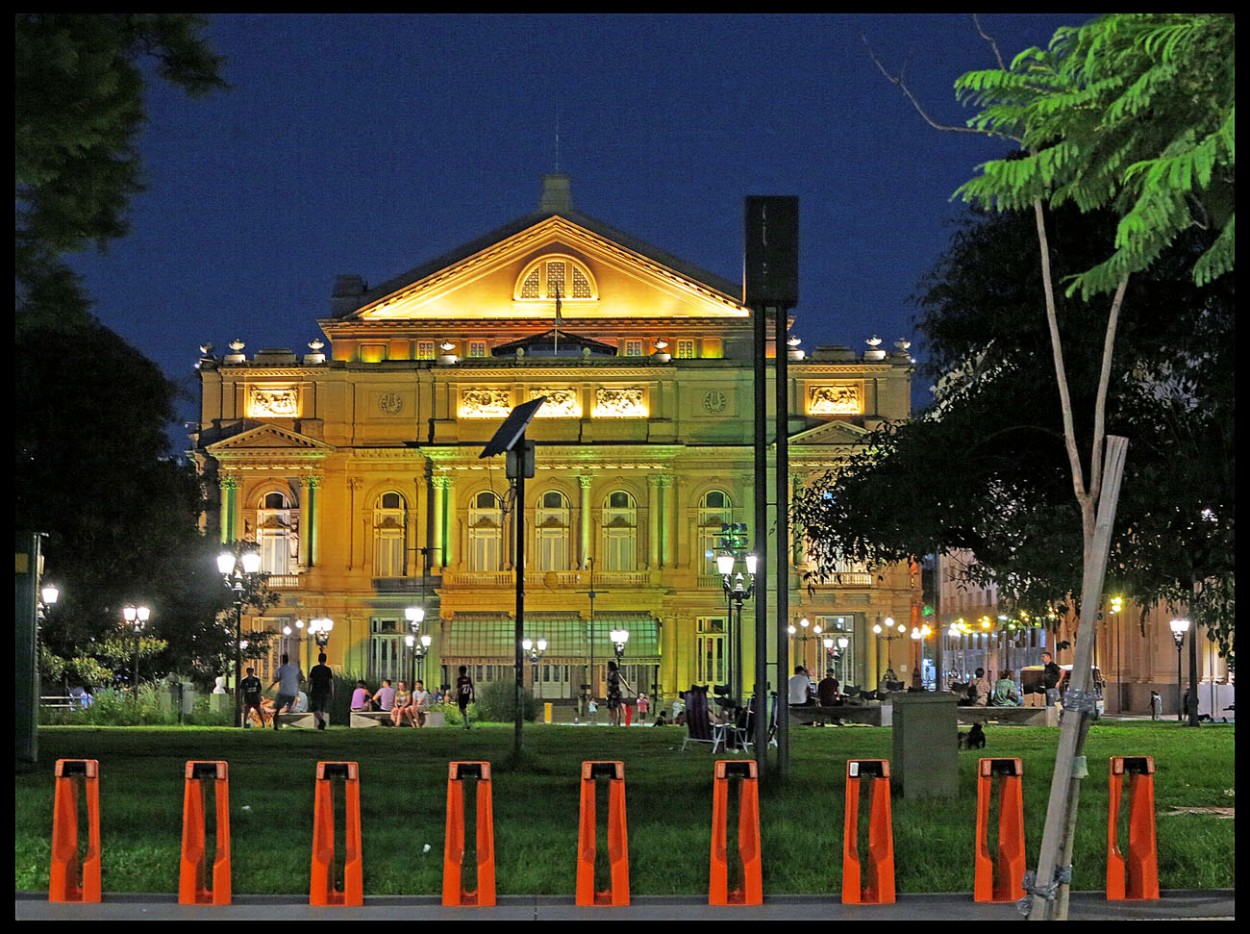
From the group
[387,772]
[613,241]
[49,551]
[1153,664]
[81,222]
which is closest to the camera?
[81,222]

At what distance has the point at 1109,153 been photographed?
10.0 metres

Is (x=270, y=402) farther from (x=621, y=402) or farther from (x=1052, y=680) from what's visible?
(x=1052, y=680)

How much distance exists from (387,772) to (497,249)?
2470 inches

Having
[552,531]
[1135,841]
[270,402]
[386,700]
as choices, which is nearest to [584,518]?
[552,531]

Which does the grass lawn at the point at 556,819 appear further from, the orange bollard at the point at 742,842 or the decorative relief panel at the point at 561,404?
the decorative relief panel at the point at 561,404

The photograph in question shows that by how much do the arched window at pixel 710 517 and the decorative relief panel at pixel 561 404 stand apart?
22.6 ft

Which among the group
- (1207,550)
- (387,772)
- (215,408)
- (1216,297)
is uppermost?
(215,408)

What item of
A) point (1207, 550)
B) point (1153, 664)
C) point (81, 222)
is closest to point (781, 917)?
point (1207, 550)

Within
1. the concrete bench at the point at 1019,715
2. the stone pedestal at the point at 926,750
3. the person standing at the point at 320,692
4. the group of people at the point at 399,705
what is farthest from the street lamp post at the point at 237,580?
the stone pedestal at the point at 926,750

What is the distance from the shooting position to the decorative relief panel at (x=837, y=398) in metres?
86.8

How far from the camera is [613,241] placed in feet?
277

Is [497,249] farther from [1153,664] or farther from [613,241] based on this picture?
[1153,664]

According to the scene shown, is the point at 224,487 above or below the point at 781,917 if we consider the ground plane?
above

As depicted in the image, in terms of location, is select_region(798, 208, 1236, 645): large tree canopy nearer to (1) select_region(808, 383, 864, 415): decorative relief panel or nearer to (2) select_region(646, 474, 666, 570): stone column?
(2) select_region(646, 474, 666, 570): stone column
